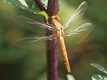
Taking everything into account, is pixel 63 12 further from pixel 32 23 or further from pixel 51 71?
pixel 51 71

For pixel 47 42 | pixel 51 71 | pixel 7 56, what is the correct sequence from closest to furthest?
pixel 51 71 → pixel 47 42 → pixel 7 56

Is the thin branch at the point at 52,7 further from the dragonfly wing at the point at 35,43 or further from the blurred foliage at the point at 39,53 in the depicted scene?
the blurred foliage at the point at 39,53

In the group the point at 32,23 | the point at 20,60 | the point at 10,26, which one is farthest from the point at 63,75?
the point at 32,23

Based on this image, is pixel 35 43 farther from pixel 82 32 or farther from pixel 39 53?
pixel 39 53

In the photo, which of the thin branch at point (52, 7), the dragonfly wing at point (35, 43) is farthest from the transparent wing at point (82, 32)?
the thin branch at point (52, 7)

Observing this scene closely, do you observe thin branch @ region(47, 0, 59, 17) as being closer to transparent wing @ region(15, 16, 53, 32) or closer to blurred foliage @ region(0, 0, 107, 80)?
transparent wing @ region(15, 16, 53, 32)

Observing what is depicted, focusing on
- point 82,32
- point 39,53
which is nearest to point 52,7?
point 82,32

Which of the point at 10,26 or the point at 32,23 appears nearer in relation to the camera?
the point at 32,23

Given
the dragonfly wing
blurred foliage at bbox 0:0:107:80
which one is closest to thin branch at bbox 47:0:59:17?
the dragonfly wing

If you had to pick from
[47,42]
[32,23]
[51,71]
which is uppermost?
[32,23]
